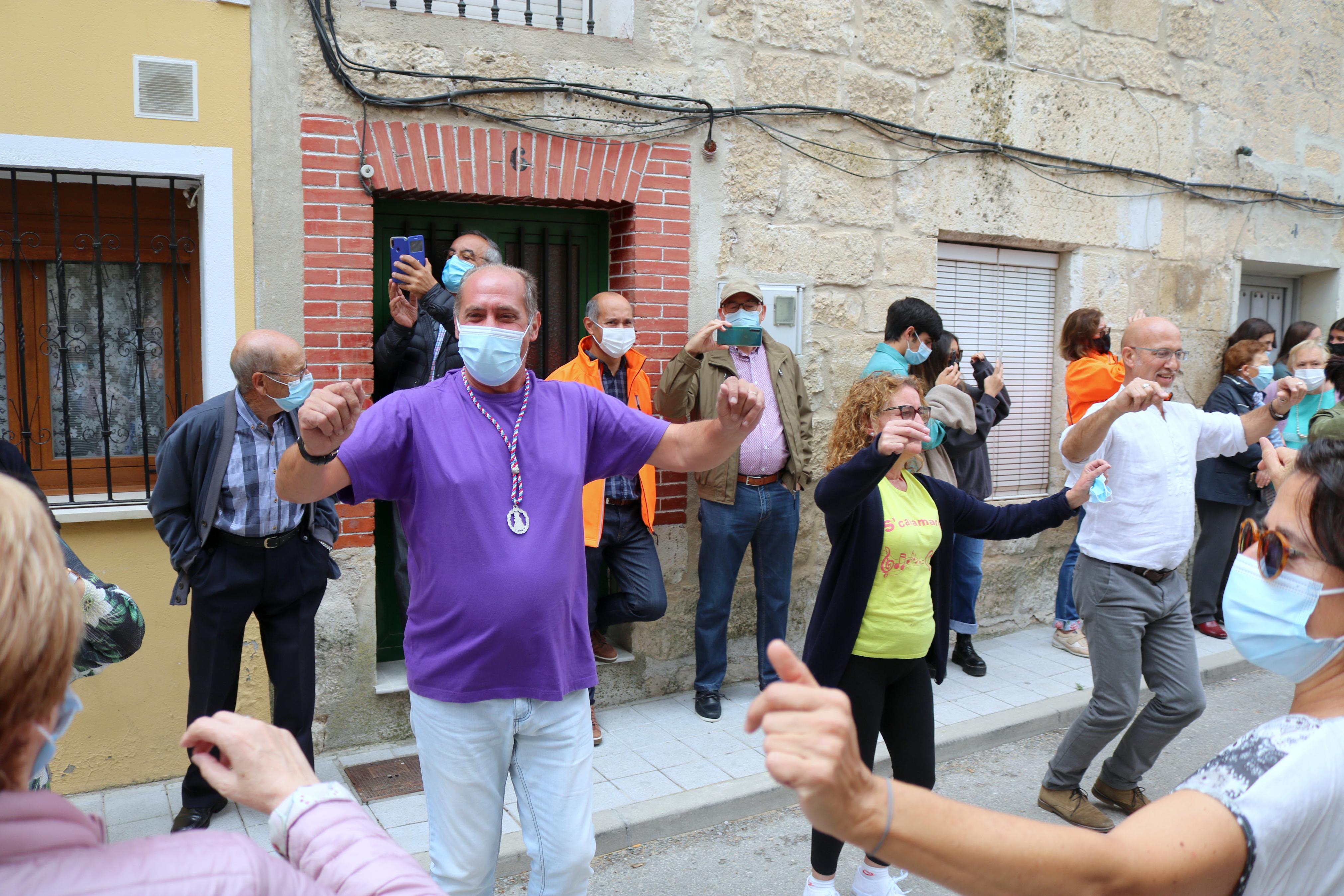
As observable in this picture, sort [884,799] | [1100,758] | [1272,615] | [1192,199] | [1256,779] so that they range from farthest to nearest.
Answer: [1192,199] → [1100,758] → [1272,615] → [1256,779] → [884,799]

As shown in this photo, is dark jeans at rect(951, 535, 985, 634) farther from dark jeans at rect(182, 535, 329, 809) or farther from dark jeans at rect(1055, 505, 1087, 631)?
dark jeans at rect(182, 535, 329, 809)

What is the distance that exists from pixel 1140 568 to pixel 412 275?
3.38m

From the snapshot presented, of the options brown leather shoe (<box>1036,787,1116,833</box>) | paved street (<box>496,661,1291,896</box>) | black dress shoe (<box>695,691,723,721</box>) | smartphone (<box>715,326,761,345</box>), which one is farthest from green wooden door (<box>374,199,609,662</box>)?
brown leather shoe (<box>1036,787,1116,833</box>)

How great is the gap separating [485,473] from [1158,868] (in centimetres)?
176

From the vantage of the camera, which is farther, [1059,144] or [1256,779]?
[1059,144]

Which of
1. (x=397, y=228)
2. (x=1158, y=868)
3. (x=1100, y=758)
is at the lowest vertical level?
(x=1100, y=758)

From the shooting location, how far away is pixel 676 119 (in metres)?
5.28

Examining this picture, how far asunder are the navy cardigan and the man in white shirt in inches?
18.2

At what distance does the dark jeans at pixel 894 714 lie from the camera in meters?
3.28

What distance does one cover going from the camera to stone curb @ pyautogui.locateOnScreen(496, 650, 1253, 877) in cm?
396

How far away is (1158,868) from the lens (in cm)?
132

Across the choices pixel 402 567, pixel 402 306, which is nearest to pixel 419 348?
pixel 402 306

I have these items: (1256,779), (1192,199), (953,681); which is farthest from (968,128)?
(1256,779)

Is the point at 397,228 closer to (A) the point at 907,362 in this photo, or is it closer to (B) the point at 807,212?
(B) the point at 807,212
